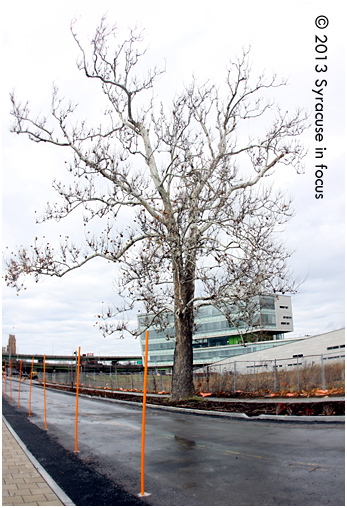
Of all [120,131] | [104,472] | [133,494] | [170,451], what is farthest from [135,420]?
[120,131]

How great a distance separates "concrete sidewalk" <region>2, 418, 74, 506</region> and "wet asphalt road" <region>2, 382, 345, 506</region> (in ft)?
3.20

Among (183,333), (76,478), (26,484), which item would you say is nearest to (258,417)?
(183,333)

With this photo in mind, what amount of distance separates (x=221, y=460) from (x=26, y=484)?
3.36 metres

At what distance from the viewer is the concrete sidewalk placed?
209 inches

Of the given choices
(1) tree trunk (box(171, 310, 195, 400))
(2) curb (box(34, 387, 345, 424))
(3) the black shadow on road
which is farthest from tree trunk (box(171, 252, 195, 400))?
(3) the black shadow on road

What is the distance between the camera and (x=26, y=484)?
19.8ft

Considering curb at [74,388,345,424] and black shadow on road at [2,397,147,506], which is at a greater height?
black shadow on road at [2,397,147,506]

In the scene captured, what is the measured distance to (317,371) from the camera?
929 inches

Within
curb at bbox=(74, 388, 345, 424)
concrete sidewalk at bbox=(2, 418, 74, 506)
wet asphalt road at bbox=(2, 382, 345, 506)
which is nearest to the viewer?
concrete sidewalk at bbox=(2, 418, 74, 506)

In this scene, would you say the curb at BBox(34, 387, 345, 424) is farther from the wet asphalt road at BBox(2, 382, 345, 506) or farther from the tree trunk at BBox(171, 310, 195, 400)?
the tree trunk at BBox(171, 310, 195, 400)

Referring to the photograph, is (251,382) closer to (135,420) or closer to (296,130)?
(135,420)

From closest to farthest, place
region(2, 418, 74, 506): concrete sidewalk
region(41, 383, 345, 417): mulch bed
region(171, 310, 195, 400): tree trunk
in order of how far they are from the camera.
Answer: region(2, 418, 74, 506): concrete sidewalk < region(41, 383, 345, 417): mulch bed < region(171, 310, 195, 400): tree trunk

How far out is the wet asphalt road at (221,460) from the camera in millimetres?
5496

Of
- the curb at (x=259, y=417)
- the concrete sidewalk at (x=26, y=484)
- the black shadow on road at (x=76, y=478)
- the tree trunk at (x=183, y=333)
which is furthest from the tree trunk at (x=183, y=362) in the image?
the concrete sidewalk at (x=26, y=484)
